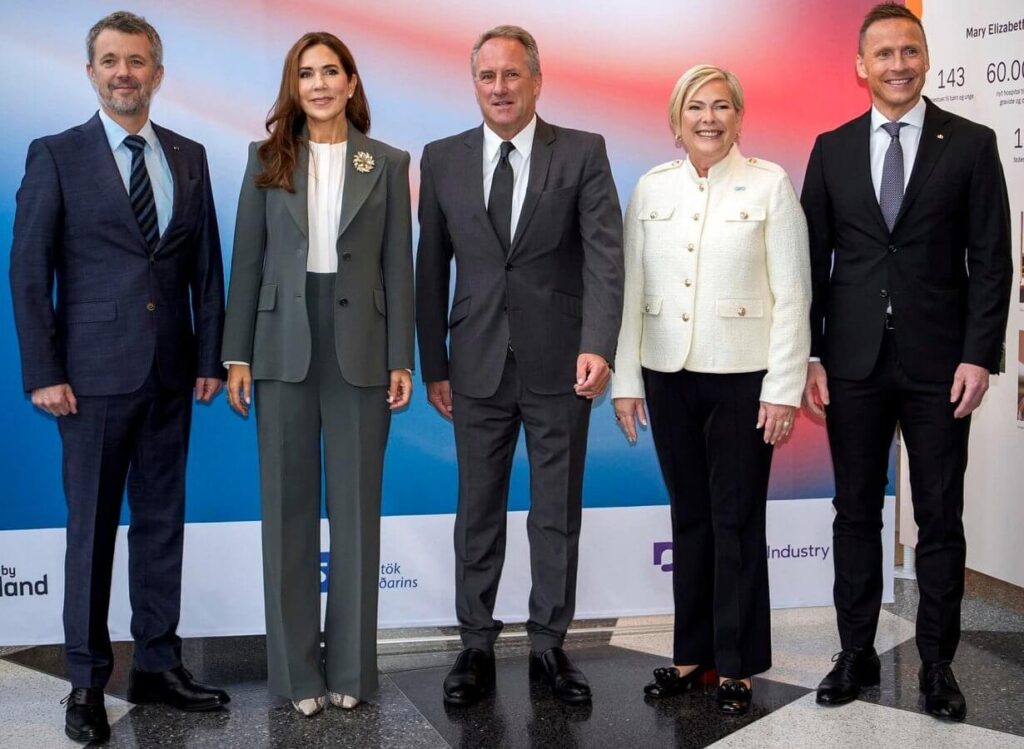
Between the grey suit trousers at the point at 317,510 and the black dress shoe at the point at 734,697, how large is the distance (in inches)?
39.1

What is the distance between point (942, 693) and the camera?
293cm

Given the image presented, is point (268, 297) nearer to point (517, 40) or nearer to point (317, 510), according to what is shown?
point (317, 510)

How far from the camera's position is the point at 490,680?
3170 mm

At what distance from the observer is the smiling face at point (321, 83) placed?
9.36ft

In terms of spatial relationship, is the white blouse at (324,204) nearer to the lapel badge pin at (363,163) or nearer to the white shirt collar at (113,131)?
the lapel badge pin at (363,163)

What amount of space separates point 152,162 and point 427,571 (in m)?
1.62

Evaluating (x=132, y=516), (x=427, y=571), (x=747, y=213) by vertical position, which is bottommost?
(x=427, y=571)

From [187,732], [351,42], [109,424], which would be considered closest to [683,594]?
[187,732]

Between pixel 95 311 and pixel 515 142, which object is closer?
pixel 95 311

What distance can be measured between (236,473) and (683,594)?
5.10ft

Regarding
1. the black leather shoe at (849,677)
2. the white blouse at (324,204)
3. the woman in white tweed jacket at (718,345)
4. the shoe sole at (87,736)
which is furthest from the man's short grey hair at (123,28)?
the black leather shoe at (849,677)

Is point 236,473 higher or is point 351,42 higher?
point 351,42

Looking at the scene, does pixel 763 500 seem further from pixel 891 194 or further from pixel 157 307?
pixel 157 307

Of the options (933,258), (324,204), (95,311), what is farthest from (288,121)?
(933,258)
